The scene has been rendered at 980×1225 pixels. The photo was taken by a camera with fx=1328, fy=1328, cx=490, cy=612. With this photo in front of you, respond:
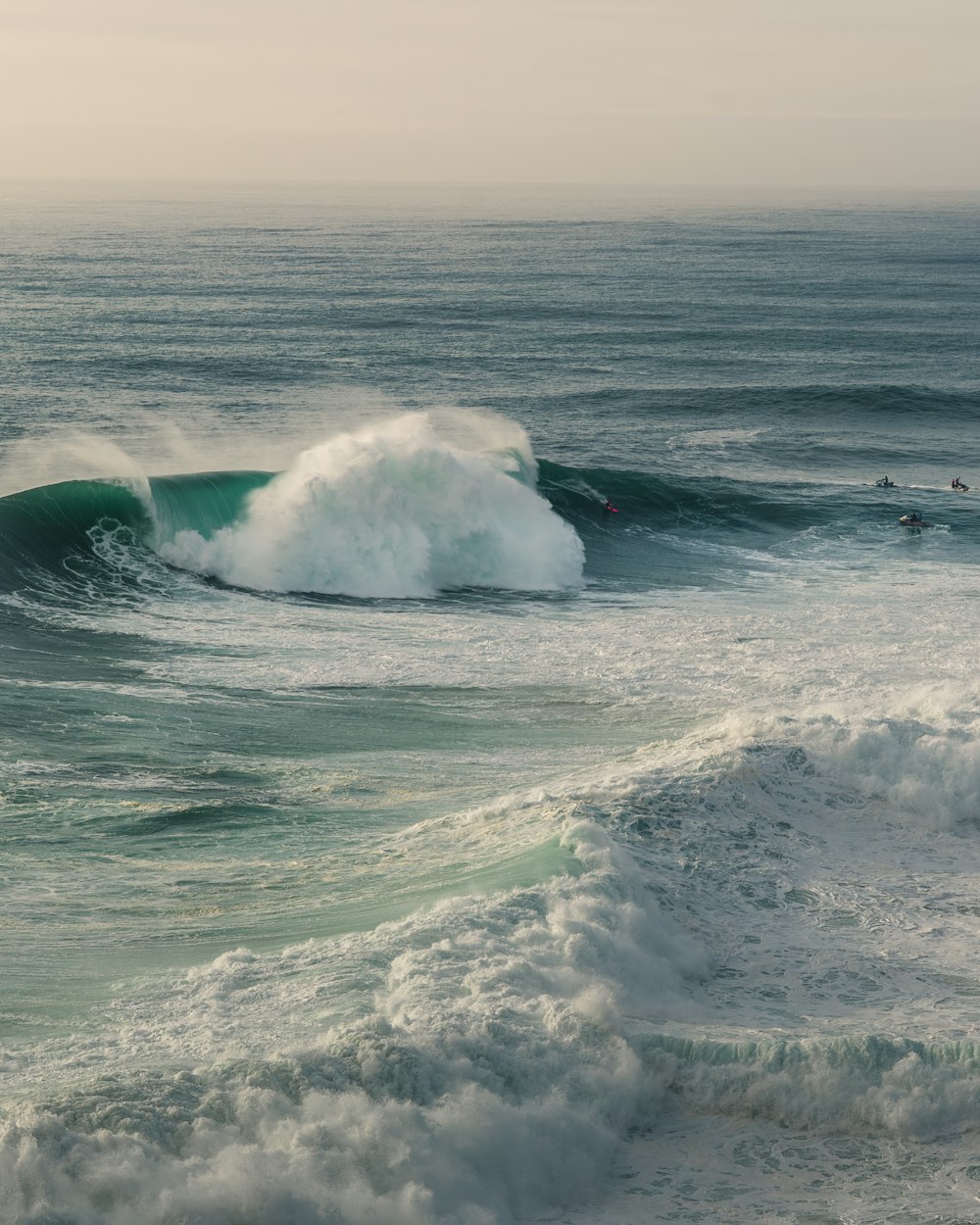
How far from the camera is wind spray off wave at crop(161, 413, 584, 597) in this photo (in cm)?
2530

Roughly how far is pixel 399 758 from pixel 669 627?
26.1 feet

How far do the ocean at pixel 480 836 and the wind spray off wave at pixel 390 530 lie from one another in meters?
0.10

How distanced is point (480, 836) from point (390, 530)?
14.5 m

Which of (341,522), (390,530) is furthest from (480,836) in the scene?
(341,522)

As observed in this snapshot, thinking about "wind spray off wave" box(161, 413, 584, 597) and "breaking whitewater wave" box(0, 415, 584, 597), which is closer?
"breaking whitewater wave" box(0, 415, 584, 597)

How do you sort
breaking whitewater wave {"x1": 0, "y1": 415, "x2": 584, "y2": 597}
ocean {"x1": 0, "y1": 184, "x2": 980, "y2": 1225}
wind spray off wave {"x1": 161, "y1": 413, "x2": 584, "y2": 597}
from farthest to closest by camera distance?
wind spray off wave {"x1": 161, "y1": 413, "x2": 584, "y2": 597}
breaking whitewater wave {"x1": 0, "y1": 415, "x2": 584, "y2": 597}
ocean {"x1": 0, "y1": 184, "x2": 980, "y2": 1225}

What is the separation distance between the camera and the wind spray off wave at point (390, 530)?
2530cm

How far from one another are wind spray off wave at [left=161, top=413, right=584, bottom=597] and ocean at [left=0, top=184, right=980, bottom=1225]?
0.10 metres

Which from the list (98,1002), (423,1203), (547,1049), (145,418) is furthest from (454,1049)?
(145,418)

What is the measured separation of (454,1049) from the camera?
8.86 m

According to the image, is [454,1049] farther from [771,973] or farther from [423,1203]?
[771,973]

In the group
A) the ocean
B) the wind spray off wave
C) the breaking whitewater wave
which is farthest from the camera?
the wind spray off wave

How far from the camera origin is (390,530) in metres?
26.7

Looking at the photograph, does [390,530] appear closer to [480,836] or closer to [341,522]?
[341,522]
